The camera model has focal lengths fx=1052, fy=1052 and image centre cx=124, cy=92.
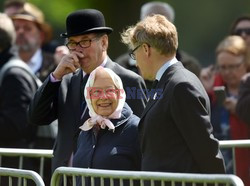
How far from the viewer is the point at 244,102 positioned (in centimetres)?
848

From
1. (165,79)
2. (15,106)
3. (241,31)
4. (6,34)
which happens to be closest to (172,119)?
(165,79)

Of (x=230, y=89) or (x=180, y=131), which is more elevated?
(x=180, y=131)

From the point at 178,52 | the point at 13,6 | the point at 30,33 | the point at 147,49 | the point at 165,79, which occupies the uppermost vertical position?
the point at 147,49

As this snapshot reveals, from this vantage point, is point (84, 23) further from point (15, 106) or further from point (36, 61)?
point (36, 61)

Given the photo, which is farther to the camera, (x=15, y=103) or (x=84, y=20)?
(x=15, y=103)

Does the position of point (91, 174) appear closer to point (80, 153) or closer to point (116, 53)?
point (80, 153)

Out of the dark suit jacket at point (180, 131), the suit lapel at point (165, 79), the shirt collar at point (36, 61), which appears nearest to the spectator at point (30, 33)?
the shirt collar at point (36, 61)

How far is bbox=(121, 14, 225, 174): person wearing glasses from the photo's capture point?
6223 millimetres

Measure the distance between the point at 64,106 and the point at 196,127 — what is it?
1460mm

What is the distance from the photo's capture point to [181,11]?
1348 cm

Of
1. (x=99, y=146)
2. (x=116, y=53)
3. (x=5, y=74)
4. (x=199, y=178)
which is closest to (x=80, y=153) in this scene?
(x=99, y=146)

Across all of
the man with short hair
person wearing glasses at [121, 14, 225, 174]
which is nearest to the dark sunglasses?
the man with short hair

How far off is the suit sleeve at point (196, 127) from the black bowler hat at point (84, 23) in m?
1.28

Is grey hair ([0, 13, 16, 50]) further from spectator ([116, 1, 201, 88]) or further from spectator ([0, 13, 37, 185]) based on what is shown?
spectator ([116, 1, 201, 88])
